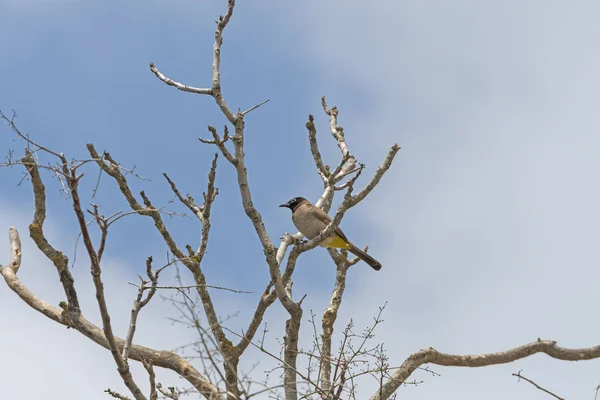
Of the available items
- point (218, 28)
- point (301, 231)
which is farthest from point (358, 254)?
point (218, 28)

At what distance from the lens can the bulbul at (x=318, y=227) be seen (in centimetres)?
1133

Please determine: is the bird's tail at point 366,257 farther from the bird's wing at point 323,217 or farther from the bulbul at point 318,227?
the bird's wing at point 323,217

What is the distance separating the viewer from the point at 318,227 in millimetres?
11484

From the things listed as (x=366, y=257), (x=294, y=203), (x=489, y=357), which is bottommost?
(x=489, y=357)

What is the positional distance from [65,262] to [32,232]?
4.23ft

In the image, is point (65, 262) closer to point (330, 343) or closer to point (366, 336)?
point (366, 336)

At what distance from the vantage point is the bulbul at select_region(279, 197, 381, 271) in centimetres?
1133

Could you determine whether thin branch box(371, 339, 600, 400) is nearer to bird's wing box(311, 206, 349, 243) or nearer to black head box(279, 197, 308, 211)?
bird's wing box(311, 206, 349, 243)

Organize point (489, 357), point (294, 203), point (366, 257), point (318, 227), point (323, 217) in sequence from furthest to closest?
point (294, 203), point (366, 257), point (318, 227), point (323, 217), point (489, 357)

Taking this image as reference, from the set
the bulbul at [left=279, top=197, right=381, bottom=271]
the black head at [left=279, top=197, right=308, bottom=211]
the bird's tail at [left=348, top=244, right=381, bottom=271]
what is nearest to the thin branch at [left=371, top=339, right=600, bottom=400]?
the bulbul at [left=279, top=197, right=381, bottom=271]

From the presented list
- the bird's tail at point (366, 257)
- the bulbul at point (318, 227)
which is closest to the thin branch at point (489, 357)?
the bulbul at point (318, 227)

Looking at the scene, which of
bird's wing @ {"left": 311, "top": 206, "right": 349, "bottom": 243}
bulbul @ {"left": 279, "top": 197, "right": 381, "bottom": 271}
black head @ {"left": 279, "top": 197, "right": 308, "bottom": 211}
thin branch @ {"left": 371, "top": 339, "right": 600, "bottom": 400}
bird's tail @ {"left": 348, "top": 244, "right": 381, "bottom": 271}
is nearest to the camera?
thin branch @ {"left": 371, "top": 339, "right": 600, "bottom": 400}

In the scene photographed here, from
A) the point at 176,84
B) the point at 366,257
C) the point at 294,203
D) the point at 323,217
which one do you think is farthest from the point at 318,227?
the point at 176,84

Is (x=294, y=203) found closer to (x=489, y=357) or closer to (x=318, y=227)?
(x=318, y=227)
